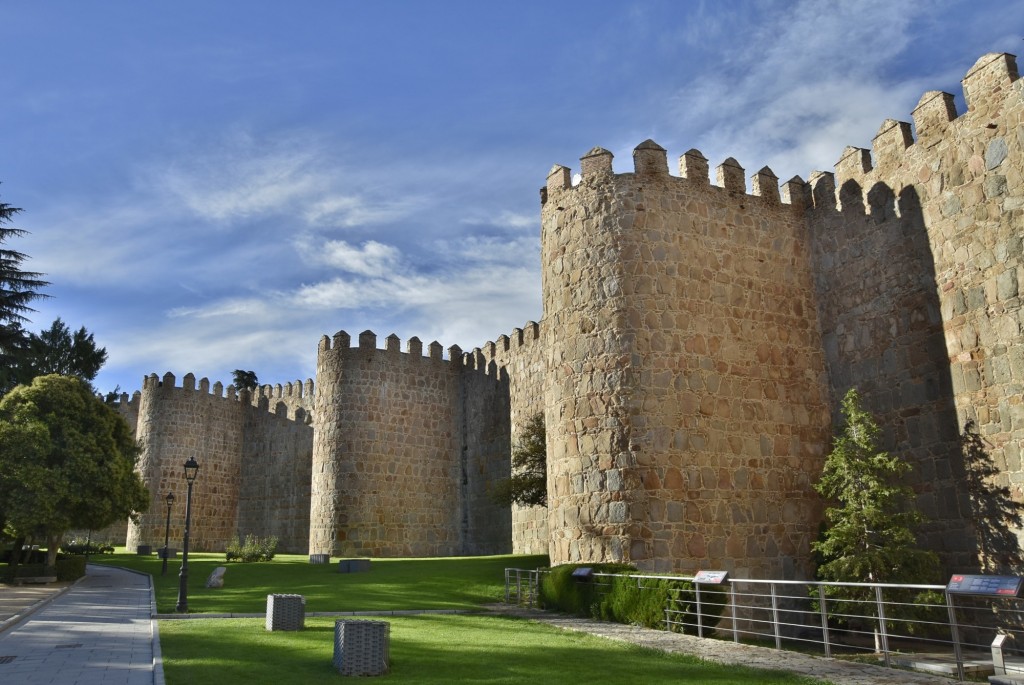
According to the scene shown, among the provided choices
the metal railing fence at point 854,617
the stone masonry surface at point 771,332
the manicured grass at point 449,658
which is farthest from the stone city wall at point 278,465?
the manicured grass at point 449,658

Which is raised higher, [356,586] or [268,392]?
[268,392]

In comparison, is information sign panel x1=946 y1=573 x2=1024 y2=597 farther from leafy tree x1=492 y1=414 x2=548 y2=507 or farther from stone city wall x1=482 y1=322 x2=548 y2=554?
stone city wall x1=482 y1=322 x2=548 y2=554

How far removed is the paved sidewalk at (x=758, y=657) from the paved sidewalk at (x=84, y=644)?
6.02 meters

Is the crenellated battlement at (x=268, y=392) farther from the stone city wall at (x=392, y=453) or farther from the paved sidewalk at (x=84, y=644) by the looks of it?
the paved sidewalk at (x=84, y=644)

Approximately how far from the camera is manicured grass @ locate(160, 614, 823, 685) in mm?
8203

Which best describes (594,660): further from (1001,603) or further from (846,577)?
(1001,603)

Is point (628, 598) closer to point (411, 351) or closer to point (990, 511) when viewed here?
point (990, 511)

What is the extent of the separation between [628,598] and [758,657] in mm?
3812

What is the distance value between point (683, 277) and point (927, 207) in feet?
15.6

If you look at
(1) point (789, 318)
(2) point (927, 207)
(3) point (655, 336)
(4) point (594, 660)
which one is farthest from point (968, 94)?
(4) point (594, 660)

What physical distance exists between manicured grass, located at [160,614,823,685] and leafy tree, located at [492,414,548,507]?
1005cm

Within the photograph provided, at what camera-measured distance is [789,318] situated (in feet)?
59.2

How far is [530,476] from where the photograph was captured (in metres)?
23.0

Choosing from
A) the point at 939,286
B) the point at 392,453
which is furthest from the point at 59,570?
the point at 939,286
